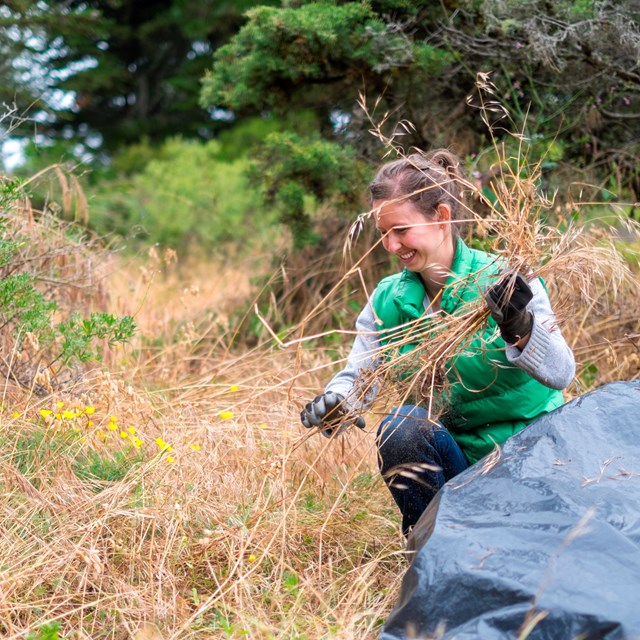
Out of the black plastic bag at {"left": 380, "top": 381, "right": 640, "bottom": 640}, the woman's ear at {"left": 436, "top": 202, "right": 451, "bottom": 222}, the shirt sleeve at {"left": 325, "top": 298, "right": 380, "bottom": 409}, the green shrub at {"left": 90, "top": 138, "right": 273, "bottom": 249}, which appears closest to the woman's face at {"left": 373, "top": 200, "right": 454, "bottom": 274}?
the woman's ear at {"left": 436, "top": 202, "right": 451, "bottom": 222}

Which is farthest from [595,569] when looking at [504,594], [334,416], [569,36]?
[569,36]

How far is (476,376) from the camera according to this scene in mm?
2326

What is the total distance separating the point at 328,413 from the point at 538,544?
697mm

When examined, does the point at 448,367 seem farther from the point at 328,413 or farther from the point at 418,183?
the point at 418,183

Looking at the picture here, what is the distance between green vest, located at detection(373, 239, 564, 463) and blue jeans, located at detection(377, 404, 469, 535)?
81 millimetres

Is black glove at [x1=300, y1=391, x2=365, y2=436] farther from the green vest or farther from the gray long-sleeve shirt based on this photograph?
the green vest

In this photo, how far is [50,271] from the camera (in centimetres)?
348

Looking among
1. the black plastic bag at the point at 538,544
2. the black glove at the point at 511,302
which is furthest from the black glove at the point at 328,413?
the black glove at the point at 511,302

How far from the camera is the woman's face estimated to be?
2316 millimetres

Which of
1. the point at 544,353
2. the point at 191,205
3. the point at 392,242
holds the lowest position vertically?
the point at 191,205

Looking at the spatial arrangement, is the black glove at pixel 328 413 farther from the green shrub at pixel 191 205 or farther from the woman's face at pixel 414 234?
the green shrub at pixel 191 205

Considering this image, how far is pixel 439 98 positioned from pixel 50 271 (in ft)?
6.64

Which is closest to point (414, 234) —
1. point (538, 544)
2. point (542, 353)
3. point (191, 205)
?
point (542, 353)

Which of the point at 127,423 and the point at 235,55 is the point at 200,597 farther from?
the point at 235,55
